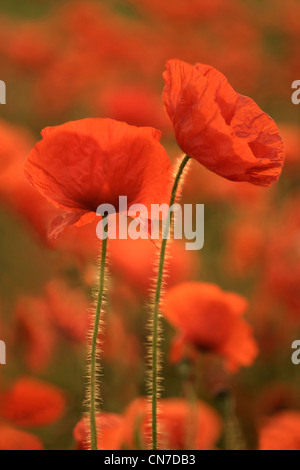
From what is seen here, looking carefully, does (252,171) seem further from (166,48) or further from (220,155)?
(166,48)

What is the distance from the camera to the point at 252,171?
448 mm

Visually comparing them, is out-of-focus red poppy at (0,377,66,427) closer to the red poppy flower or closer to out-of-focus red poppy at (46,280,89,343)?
out-of-focus red poppy at (46,280,89,343)

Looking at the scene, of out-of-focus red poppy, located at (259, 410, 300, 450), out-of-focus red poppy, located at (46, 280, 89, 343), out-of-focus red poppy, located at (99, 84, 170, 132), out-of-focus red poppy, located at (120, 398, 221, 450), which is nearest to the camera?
out-of-focus red poppy, located at (259, 410, 300, 450)

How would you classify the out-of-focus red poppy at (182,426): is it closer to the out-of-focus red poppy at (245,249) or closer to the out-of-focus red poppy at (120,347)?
the out-of-focus red poppy at (120,347)

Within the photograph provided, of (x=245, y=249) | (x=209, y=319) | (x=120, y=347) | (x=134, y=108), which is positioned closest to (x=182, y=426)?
(x=209, y=319)

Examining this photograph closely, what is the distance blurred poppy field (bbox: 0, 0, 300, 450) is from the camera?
0.58 metres

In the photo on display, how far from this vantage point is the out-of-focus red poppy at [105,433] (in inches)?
19.7

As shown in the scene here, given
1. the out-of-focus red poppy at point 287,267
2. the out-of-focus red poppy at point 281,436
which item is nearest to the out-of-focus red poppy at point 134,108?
the out-of-focus red poppy at point 287,267

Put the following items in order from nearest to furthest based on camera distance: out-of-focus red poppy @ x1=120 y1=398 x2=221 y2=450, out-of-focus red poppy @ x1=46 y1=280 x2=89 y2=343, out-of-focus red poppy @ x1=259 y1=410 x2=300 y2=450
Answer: out-of-focus red poppy @ x1=259 y1=410 x2=300 y2=450
out-of-focus red poppy @ x1=120 y1=398 x2=221 y2=450
out-of-focus red poppy @ x1=46 y1=280 x2=89 y2=343

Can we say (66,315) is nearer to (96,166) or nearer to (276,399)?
(276,399)

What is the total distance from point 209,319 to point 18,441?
223 millimetres

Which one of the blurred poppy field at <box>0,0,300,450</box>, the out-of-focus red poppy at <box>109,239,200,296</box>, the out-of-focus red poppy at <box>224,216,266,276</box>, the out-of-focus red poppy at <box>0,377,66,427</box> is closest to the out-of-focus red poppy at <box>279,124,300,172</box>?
the blurred poppy field at <box>0,0,300,450</box>

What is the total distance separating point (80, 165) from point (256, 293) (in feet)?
3.14
